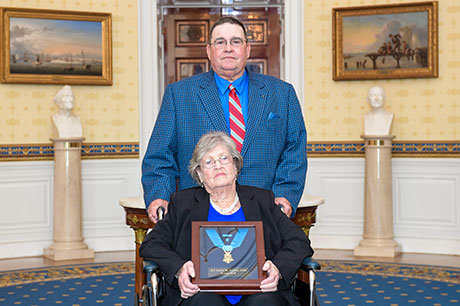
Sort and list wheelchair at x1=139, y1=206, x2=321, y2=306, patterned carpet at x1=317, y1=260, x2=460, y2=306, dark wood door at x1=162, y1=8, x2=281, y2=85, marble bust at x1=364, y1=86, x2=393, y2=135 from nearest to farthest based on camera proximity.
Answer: wheelchair at x1=139, y1=206, x2=321, y2=306
patterned carpet at x1=317, y1=260, x2=460, y2=306
marble bust at x1=364, y1=86, x2=393, y2=135
dark wood door at x1=162, y1=8, x2=281, y2=85

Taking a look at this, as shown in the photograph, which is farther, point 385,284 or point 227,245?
point 385,284

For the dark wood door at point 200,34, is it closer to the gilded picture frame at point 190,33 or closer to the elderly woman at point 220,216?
the gilded picture frame at point 190,33

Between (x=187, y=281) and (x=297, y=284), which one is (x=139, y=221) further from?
(x=187, y=281)

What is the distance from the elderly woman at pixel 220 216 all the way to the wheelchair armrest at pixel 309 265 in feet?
0.12

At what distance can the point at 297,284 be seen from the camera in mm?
3410

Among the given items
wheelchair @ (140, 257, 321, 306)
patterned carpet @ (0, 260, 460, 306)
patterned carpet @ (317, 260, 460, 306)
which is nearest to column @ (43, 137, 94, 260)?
patterned carpet @ (0, 260, 460, 306)

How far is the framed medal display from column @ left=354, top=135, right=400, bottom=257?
16.3 ft

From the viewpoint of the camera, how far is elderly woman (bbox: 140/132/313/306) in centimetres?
320

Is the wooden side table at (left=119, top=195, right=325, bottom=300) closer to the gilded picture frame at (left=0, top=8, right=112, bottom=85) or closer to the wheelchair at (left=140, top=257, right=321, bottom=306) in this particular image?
the wheelchair at (left=140, top=257, right=321, bottom=306)

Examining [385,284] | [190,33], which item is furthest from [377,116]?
[190,33]

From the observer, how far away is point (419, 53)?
809 centimetres

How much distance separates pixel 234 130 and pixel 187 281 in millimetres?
821

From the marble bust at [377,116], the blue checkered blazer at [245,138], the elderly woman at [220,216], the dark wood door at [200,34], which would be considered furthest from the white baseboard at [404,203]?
the elderly woman at [220,216]

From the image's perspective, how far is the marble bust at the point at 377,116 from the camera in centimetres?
782
